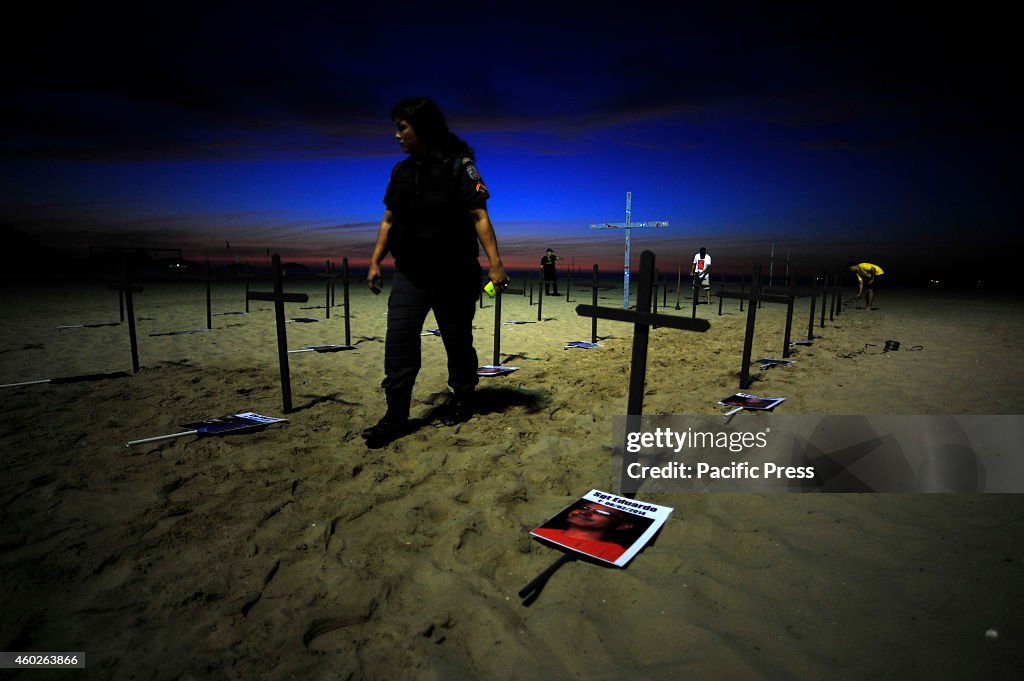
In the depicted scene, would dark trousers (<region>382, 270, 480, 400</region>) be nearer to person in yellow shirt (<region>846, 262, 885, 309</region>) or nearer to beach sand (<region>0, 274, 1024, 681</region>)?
beach sand (<region>0, 274, 1024, 681</region>)

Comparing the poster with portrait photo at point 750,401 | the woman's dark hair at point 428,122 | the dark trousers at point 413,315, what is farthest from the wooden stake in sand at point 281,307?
the poster with portrait photo at point 750,401

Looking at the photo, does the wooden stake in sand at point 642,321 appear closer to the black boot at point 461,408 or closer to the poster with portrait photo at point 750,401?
the black boot at point 461,408

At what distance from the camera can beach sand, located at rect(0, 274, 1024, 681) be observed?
63.8 inches

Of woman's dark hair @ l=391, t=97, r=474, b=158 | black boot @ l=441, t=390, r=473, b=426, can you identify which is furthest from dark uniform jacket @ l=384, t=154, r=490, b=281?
black boot @ l=441, t=390, r=473, b=426

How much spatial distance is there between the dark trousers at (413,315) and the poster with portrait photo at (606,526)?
1.54m

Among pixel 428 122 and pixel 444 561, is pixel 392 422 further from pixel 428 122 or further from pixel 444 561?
pixel 428 122

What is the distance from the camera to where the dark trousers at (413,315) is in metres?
3.42

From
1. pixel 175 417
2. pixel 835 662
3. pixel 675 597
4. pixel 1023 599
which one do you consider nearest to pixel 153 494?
pixel 175 417

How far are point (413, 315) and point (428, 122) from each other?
1.33 meters

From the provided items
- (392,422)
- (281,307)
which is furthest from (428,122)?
(392,422)

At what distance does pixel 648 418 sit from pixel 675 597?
2.26 m

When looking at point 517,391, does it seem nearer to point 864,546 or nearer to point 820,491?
point 820,491

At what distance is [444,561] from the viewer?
214 cm

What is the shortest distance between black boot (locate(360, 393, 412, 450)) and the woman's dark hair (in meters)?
1.81
